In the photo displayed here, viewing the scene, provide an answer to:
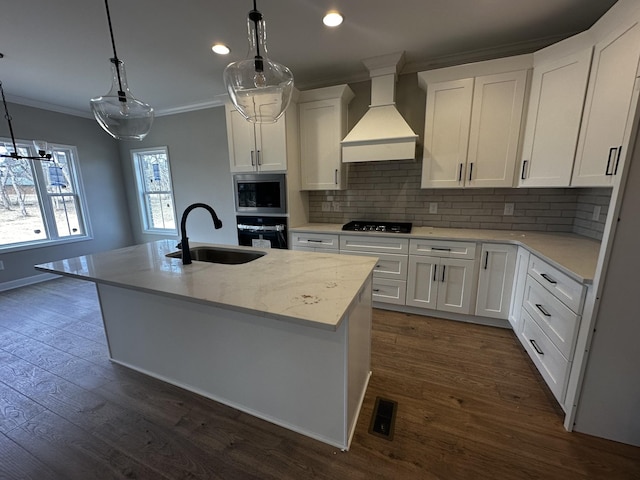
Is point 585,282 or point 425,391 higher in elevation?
point 585,282

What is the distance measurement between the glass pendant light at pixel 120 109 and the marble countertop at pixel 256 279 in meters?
0.91

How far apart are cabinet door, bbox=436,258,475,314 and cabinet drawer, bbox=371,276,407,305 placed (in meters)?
0.36

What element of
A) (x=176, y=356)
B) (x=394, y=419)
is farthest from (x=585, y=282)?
(x=176, y=356)

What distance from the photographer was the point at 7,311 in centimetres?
305

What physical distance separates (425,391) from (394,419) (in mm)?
349

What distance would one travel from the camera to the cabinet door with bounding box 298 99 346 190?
298cm

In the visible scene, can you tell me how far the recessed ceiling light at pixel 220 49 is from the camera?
2.37m

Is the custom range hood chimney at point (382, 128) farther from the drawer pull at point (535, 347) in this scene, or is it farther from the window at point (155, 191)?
the window at point (155, 191)

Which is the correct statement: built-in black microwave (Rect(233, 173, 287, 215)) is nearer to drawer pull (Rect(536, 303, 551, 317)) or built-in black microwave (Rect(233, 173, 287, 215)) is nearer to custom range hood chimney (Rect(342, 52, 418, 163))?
custom range hood chimney (Rect(342, 52, 418, 163))

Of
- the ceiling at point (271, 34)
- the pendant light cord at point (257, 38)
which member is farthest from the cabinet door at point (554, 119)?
the pendant light cord at point (257, 38)

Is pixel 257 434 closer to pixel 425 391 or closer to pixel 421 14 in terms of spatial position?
pixel 425 391

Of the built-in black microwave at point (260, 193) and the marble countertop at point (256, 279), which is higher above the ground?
the built-in black microwave at point (260, 193)

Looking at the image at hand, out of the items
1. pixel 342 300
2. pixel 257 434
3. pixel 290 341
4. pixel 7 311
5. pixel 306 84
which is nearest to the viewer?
pixel 342 300

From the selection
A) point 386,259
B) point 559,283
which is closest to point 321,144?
point 386,259
